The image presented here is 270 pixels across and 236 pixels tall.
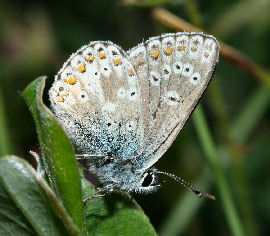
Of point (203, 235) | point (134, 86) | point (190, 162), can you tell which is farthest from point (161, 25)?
point (203, 235)

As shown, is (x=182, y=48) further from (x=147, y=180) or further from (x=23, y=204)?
(x=23, y=204)

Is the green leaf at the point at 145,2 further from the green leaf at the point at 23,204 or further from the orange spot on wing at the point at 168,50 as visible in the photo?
the green leaf at the point at 23,204

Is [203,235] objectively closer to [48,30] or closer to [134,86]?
[134,86]

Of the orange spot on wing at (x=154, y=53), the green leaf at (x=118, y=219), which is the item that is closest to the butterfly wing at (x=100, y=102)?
the orange spot on wing at (x=154, y=53)

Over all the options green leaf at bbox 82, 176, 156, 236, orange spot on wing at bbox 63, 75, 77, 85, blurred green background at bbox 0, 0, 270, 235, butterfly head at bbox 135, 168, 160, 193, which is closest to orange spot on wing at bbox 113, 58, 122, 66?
orange spot on wing at bbox 63, 75, 77, 85

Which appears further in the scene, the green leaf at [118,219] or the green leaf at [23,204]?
the green leaf at [118,219]
